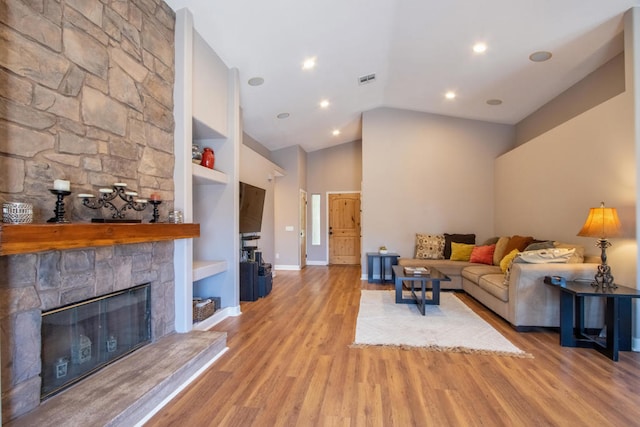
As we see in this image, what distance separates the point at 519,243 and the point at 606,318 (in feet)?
6.69

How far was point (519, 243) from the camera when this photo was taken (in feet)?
15.7

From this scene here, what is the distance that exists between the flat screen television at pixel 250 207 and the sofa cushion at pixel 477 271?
3558 millimetres

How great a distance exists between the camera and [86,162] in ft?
6.97

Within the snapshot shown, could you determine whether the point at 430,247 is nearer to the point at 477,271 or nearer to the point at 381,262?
the point at 381,262

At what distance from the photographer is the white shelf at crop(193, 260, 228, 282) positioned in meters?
3.33

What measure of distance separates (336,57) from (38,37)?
3.25 meters

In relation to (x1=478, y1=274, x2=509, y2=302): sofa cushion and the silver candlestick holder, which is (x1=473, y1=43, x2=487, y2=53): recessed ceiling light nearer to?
(x1=478, y1=274, x2=509, y2=302): sofa cushion

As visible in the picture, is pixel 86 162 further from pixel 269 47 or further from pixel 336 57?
pixel 336 57

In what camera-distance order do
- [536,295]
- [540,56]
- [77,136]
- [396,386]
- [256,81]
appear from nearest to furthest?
[77,136]
[396,386]
[536,295]
[540,56]
[256,81]

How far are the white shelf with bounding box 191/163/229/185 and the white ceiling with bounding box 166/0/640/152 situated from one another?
139 cm

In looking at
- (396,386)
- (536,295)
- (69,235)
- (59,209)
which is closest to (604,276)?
(536,295)

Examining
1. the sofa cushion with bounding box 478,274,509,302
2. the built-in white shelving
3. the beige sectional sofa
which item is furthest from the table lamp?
the built-in white shelving

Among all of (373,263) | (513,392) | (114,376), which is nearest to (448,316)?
(513,392)

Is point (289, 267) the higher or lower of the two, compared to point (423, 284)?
lower
